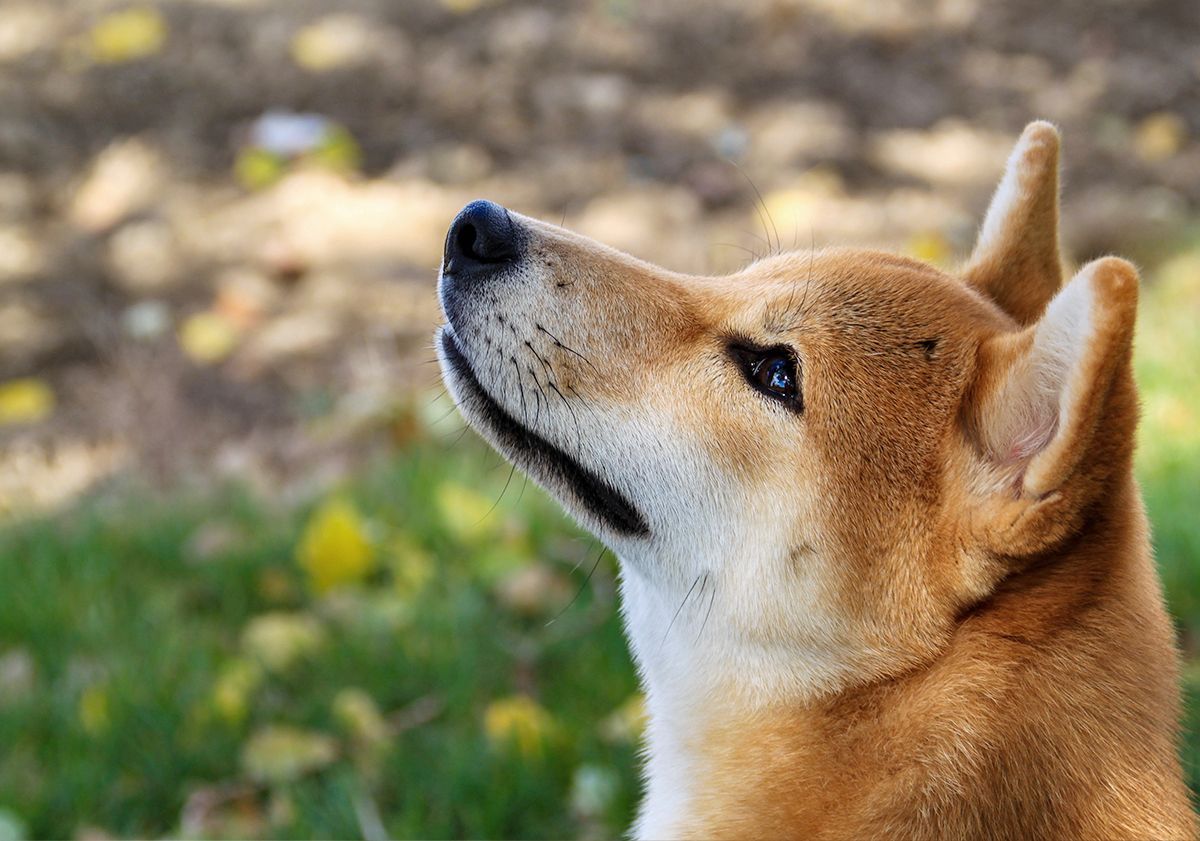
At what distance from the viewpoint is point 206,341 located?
5707mm

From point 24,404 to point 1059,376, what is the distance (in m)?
4.51

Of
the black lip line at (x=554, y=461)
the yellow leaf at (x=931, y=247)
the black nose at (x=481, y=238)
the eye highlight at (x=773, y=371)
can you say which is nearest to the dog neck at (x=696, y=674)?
the black lip line at (x=554, y=461)

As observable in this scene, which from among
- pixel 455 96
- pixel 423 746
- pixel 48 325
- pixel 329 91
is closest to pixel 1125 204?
pixel 455 96

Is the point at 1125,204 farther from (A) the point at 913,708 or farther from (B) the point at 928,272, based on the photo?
(A) the point at 913,708

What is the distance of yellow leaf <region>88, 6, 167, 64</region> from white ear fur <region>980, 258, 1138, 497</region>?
6.26 meters

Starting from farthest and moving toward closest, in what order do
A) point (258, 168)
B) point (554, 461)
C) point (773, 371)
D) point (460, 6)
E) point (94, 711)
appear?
1. point (460, 6)
2. point (258, 168)
3. point (94, 711)
4. point (554, 461)
5. point (773, 371)

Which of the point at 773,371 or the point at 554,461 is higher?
the point at 773,371

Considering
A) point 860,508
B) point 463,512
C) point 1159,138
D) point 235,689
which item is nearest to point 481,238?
point 860,508

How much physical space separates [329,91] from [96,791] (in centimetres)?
463

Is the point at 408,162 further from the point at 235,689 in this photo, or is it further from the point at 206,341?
the point at 235,689

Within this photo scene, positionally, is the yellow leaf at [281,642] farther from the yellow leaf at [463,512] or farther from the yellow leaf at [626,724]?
the yellow leaf at [626,724]

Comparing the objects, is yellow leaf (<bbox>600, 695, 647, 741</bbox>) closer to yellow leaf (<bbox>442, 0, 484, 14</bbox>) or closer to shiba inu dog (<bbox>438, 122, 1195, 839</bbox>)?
shiba inu dog (<bbox>438, 122, 1195, 839</bbox>)

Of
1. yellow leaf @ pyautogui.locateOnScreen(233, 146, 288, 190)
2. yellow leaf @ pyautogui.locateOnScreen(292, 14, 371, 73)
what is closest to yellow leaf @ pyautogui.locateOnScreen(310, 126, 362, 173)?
yellow leaf @ pyautogui.locateOnScreen(233, 146, 288, 190)

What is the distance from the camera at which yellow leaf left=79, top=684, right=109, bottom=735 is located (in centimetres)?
363
